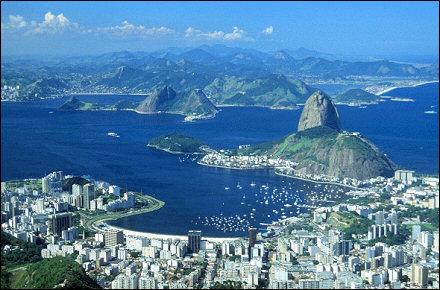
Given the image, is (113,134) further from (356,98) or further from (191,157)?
(356,98)

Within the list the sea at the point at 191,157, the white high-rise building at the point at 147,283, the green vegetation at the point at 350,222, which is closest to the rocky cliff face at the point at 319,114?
the sea at the point at 191,157

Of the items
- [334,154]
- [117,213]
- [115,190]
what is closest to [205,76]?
[334,154]

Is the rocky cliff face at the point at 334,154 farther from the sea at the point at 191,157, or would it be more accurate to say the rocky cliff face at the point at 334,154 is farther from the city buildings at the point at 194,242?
the city buildings at the point at 194,242

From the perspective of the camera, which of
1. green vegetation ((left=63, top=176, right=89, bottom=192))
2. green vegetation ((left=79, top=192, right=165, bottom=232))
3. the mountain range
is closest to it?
green vegetation ((left=79, top=192, right=165, bottom=232))

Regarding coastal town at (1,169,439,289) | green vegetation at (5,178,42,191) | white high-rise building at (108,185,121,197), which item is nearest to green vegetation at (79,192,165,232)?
coastal town at (1,169,439,289)

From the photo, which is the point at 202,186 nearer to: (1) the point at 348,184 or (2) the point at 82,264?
(1) the point at 348,184

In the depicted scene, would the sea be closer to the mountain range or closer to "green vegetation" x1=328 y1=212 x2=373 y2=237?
"green vegetation" x1=328 y1=212 x2=373 y2=237

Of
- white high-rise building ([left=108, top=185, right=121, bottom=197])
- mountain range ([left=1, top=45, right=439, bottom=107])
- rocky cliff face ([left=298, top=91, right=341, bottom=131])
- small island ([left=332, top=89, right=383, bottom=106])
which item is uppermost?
mountain range ([left=1, top=45, right=439, bottom=107])
